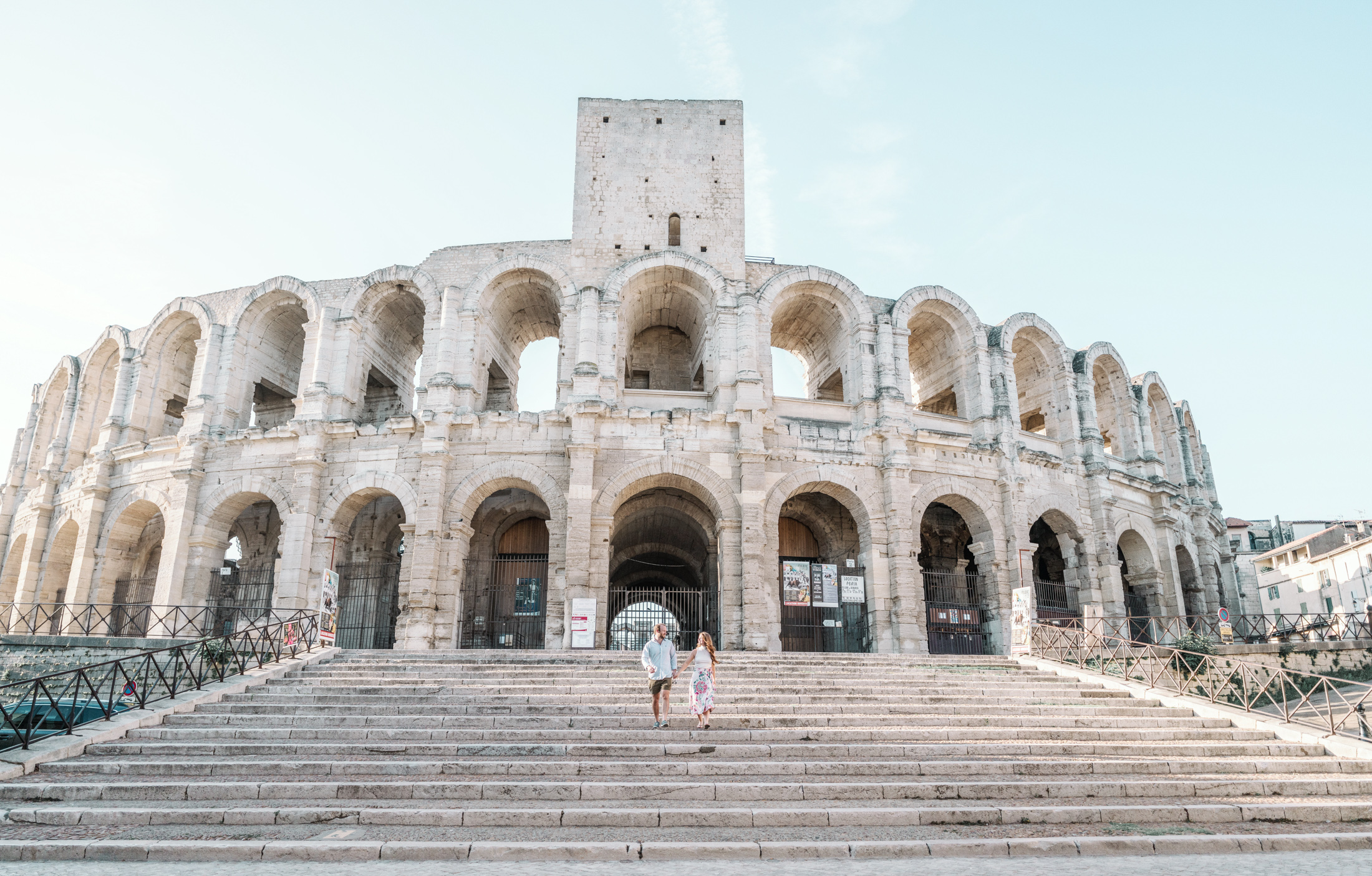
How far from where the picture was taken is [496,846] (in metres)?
6.22

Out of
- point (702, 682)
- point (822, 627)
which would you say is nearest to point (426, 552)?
point (822, 627)

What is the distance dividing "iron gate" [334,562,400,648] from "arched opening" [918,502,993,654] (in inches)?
535

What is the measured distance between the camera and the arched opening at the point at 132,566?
818 inches

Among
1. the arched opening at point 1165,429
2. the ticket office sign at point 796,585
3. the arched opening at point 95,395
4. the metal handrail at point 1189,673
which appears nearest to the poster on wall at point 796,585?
the ticket office sign at point 796,585

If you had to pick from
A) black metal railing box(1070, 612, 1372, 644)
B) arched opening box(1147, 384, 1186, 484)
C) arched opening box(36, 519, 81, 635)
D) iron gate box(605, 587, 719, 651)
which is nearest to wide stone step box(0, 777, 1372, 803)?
iron gate box(605, 587, 719, 651)

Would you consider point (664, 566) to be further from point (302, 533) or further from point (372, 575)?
point (302, 533)

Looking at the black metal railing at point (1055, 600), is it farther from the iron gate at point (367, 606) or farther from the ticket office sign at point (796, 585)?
the iron gate at point (367, 606)

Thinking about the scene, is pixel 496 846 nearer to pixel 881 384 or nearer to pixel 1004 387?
pixel 881 384

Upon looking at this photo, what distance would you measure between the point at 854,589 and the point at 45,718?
15.4 metres

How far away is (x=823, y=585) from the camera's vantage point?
19.7 m

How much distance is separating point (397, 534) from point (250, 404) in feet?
17.4

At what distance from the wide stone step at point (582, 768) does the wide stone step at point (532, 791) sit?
44 cm

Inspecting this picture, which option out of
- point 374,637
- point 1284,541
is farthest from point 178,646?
point 1284,541

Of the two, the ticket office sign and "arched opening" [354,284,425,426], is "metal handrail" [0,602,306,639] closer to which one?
"arched opening" [354,284,425,426]
